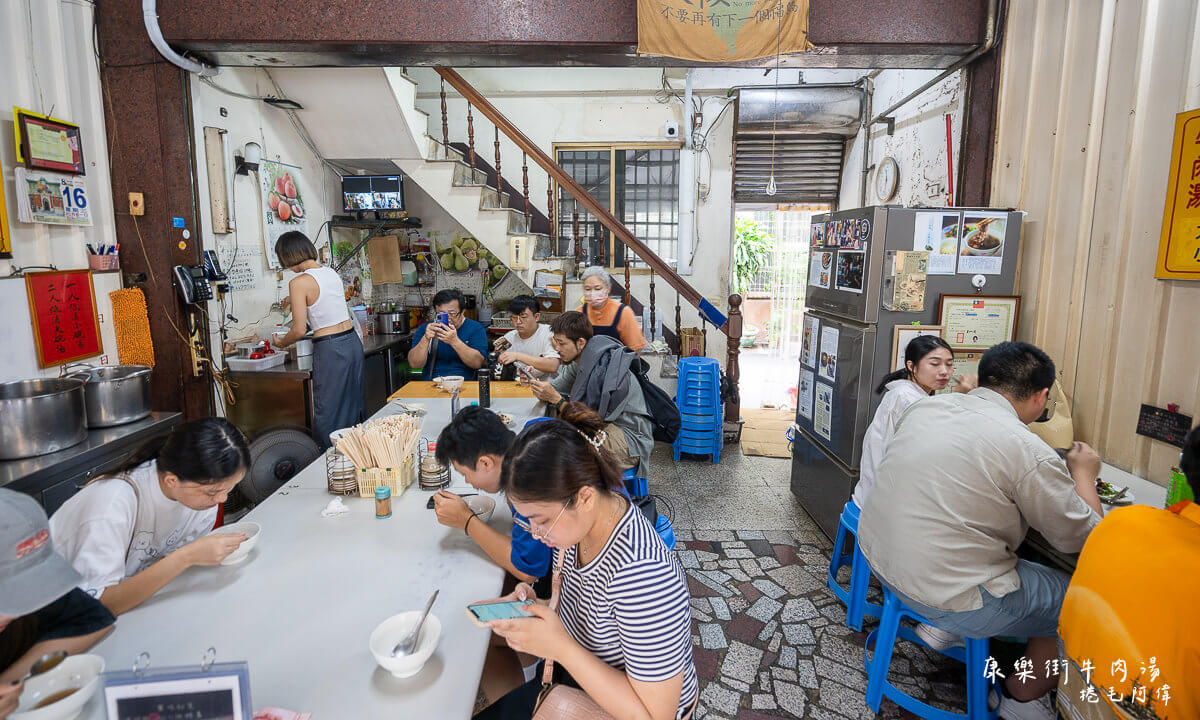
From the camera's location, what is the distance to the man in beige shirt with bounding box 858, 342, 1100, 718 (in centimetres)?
191

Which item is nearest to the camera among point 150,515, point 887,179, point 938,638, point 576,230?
point 150,515

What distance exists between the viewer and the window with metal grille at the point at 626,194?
705 cm

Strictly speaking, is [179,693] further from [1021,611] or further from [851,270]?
[851,270]

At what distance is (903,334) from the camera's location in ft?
10.4

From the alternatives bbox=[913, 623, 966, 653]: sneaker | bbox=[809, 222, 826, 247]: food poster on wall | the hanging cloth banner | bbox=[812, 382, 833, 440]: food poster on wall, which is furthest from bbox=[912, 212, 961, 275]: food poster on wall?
bbox=[913, 623, 966, 653]: sneaker

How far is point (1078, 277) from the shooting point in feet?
9.21

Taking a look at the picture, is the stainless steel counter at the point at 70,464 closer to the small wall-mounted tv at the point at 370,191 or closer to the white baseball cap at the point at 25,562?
the white baseball cap at the point at 25,562

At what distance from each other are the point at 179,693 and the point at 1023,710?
268 cm

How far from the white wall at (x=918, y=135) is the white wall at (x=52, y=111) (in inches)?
201

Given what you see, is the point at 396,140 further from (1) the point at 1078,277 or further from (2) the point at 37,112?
(1) the point at 1078,277

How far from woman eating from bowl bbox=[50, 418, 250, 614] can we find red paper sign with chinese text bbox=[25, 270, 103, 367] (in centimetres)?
187

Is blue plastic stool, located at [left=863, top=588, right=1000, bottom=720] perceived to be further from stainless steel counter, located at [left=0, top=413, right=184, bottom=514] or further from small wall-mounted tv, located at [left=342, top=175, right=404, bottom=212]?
small wall-mounted tv, located at [left=342, top=175, right=404, bottom=212]

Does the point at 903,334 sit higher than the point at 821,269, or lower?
lower

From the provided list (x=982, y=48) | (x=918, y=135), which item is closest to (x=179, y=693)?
(x=982, y=48)
